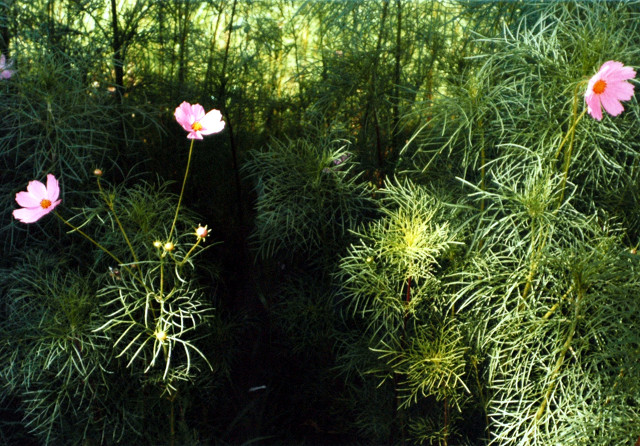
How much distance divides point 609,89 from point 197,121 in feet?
2.49

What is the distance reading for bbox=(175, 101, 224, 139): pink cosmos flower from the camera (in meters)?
1.31

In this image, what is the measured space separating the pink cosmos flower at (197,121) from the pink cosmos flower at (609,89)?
2.24 feet

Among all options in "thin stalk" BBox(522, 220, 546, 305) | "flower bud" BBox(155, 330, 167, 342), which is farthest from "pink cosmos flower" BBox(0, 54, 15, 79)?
"thin stalk" BBox(522, 220, 546, 305)

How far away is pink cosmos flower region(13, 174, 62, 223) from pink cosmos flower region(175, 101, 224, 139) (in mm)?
264

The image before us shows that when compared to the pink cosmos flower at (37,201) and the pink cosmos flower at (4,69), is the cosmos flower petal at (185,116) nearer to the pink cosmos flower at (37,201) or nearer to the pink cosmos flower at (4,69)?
the pink cosmos flower at (37,201)

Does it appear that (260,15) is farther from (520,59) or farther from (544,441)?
(544,441)

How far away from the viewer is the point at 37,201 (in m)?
1.24

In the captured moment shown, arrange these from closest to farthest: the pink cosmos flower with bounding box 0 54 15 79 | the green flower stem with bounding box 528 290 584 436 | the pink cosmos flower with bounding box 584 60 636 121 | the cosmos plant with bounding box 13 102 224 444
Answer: the pink cosmos flower with bounding box 584 60 636 121, the green flower stem with bounding box 528 290 584 436, the cosmos plant with bounding box 13 102 224 444, the pink cosmos flower with bounding box 0 54 15 79

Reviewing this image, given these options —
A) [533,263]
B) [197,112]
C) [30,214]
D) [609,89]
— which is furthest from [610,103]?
[30,214]

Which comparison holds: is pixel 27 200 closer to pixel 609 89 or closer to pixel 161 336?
pixel 161 336

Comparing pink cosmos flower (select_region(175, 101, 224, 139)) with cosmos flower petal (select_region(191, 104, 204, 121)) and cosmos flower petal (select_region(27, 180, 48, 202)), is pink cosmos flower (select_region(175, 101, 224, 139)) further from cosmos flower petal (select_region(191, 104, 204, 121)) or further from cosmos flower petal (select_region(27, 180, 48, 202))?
cosmos flower petal (select_region(27, 180, 48, 202))

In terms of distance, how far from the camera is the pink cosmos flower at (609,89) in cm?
107

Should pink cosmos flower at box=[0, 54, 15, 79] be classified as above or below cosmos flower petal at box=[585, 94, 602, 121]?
below

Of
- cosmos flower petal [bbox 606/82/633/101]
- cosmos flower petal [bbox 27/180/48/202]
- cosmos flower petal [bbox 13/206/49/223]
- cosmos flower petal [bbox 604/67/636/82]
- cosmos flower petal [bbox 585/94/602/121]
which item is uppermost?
cosmos flower petal [bbox 604/67/636/82]
